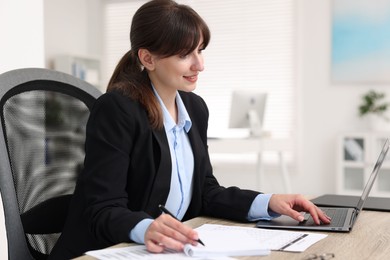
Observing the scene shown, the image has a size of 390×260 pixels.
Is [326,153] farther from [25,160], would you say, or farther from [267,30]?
[25,160]

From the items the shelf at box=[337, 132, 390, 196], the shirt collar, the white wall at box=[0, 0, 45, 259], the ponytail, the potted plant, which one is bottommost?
the shelf at box=[337, 132, 390, 196]

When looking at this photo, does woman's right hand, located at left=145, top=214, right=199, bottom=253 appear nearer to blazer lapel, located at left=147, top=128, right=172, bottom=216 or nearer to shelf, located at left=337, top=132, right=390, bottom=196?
blazer lapel, located at left=147, top=128, right=172, bottom=216

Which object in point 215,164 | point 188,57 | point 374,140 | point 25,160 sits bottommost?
point 215,164

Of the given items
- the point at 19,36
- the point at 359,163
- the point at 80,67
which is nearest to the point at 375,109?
the point at 359,163

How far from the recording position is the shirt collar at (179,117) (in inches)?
56.9

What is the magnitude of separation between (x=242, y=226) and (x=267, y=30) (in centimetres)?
503

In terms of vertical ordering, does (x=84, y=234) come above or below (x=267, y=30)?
below

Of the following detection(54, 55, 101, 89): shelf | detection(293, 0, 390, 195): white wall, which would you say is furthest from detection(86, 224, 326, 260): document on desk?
detection(54, 55, 101, 89): shelf

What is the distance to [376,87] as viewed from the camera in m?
5.58

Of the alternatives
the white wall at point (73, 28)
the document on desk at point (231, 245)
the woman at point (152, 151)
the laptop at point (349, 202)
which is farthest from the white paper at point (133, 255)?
the white wall at point (73, 28)

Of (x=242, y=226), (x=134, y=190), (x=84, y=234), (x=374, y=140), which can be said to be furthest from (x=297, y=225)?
(x=374, y=140)

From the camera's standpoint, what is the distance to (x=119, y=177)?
1259 mm

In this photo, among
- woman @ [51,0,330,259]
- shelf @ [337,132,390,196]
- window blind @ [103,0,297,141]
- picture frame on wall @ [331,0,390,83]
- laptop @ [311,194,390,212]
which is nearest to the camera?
woman @ [51,0,330,259]

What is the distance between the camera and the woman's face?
4.60 ft
